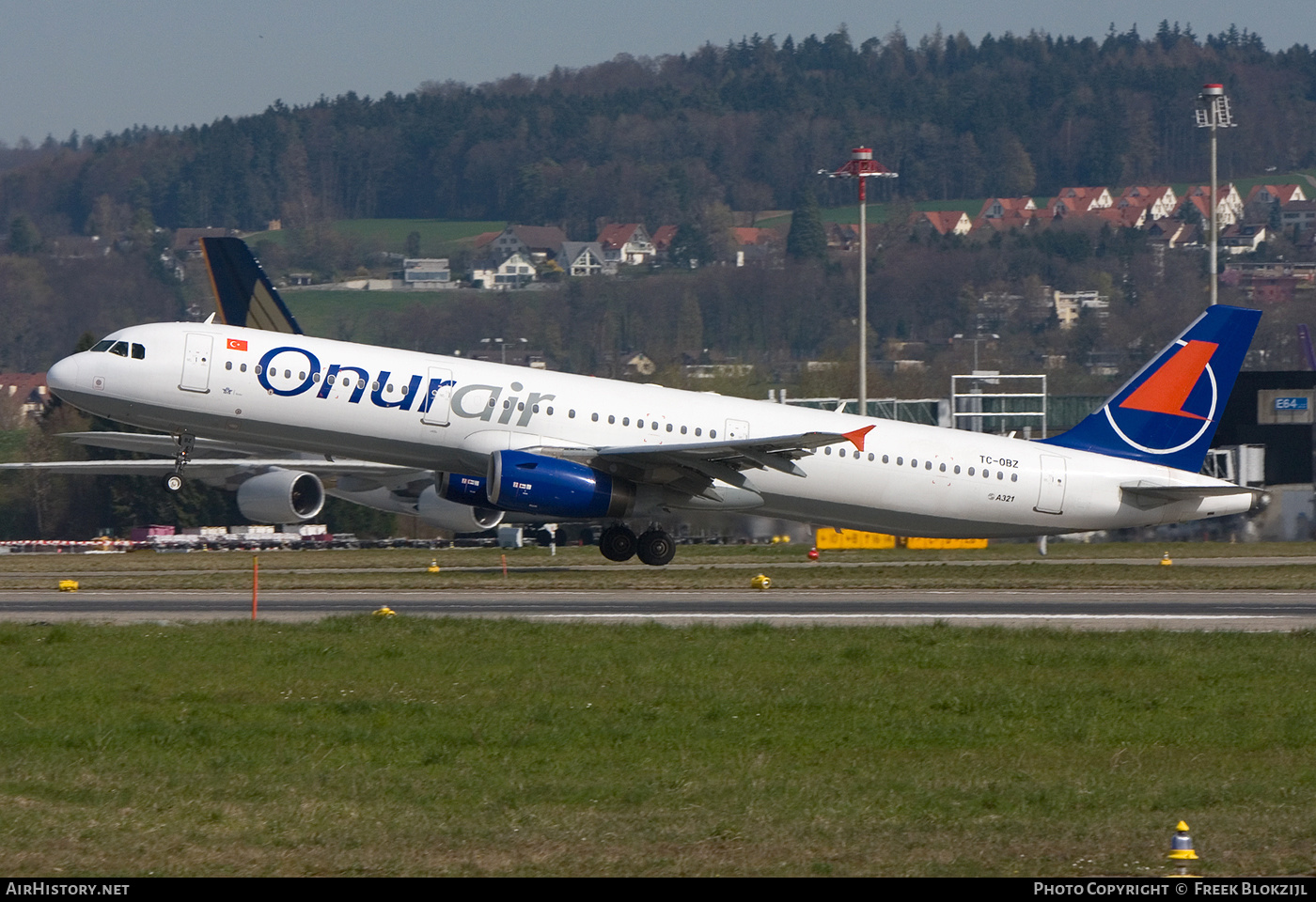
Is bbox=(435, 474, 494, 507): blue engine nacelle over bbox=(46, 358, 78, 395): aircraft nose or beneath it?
beneath

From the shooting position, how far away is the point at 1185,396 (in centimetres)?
3600

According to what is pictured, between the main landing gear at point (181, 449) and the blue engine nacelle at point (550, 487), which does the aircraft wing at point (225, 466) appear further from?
the blue engine nacelle at point (550, 487)

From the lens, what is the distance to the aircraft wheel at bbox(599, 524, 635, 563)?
35.6m

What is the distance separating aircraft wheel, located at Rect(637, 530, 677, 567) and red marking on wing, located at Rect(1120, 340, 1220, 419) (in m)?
11.0

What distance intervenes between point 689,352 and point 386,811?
543 feet

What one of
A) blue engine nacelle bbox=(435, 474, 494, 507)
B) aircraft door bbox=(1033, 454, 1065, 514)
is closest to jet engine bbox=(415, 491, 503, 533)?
blue engine nacelle bbox=(435, 474, 494, 507)

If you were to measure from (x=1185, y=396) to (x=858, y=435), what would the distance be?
8.68m

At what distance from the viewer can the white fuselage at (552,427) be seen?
106 feet

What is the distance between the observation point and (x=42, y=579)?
3762 cm

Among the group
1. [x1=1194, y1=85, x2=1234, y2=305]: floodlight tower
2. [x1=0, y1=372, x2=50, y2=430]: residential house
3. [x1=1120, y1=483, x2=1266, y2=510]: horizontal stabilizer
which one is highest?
[x1=1194, y1=85, x2=1234, y2=305]: floodlight tower

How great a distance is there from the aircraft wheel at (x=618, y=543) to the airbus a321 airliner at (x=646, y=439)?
5cm

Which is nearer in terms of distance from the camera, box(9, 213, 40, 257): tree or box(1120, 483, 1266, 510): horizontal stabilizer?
box(1120, 483, 1266, 510): horizontal stabilizer

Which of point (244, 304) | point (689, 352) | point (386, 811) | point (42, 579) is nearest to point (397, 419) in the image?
point (42, 579)

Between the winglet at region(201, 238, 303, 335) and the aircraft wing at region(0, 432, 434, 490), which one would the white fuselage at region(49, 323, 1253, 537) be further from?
the winglet at region(201, 238, 303, 335)
